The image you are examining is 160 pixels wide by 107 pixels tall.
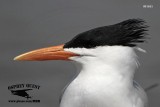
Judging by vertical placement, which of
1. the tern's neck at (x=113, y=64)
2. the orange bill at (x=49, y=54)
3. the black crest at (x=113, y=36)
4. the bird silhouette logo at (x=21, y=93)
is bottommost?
the bird silhouette logo at (x=21, y=93)

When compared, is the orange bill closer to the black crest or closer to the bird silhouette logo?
the black crest

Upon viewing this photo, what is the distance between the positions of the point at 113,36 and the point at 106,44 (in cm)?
7

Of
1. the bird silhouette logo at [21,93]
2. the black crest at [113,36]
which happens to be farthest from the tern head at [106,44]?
the bird silhouette logo at [21,93]

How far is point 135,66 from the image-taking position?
2992mm

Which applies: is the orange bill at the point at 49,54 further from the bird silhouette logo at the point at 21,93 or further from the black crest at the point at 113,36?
the bird silhouette logo at the point at 21,93

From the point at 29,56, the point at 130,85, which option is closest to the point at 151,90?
the point at 130,85

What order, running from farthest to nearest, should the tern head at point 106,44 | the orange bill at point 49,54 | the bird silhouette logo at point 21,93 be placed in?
the bird silhouette logo at point 21,93 → the orange bill at point 49,54 → the tern head at point 106,44

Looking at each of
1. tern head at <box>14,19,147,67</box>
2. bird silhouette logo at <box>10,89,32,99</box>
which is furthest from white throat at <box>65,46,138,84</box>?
bird silhouette logo at <box>10,89,32,99</box>

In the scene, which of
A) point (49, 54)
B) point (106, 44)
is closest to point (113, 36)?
point (106, 44)

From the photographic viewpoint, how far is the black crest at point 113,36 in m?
2.92

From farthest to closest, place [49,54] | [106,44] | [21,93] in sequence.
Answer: [21,93] < [49,54] < [106,44]

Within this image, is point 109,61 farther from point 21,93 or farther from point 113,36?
point 21,93

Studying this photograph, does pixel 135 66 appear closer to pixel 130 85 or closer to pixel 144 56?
pixel 130 85

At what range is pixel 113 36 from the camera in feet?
9.61
